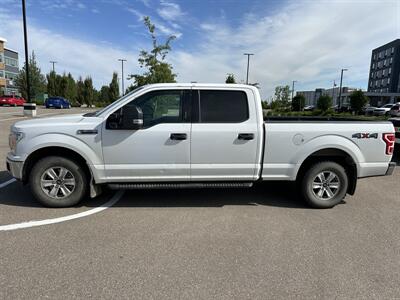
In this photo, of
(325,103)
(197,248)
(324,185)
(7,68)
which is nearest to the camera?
(197,248)

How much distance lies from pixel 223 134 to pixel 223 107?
437 millimetres

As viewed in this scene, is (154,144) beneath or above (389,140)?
beneath

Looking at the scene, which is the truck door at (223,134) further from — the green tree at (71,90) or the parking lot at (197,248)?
the green tree at (71,90)

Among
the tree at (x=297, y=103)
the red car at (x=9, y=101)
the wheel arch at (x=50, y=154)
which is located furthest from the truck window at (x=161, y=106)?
the tree at (x=297, y=103)

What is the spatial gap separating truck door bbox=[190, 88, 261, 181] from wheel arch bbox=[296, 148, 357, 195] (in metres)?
0.91

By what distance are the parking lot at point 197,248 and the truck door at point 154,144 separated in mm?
594

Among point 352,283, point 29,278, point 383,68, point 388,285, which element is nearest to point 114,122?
point 29,278

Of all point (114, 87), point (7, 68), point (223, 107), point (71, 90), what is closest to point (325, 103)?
point (114, 87)

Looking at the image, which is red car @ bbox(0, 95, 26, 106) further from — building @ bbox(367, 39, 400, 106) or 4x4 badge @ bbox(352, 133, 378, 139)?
building @ bbox(367, 39, 400, 106)

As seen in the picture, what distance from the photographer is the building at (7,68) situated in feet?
185

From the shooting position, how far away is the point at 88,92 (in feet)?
180

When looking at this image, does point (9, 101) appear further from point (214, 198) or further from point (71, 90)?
point (214, 198)

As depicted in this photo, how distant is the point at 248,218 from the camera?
12.9 ft

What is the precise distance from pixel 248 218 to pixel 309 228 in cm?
84
